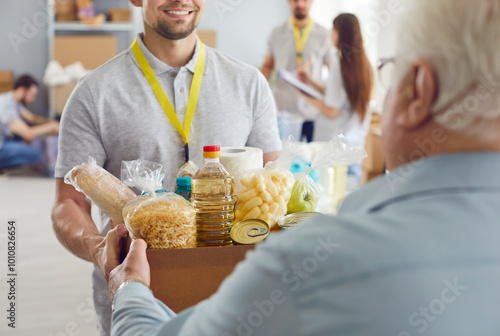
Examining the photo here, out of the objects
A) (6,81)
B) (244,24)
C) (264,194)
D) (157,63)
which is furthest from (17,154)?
(264,194)

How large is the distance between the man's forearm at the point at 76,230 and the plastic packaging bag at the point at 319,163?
0.48 metres

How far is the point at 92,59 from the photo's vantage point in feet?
27.0

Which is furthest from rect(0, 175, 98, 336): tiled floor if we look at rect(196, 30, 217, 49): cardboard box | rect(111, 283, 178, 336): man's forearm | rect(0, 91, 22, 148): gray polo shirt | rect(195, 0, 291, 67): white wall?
rect(195, 0, 291, 67): white wall

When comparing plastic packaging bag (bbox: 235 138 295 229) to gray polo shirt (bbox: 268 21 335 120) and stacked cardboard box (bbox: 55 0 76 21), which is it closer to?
gray polo shirt (bbox: 268 21 335 120)

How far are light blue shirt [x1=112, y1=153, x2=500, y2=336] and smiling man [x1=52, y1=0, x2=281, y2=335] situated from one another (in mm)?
1009

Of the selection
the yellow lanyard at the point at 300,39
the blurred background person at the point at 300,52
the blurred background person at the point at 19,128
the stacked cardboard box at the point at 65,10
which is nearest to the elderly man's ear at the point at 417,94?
the blurred background person at the point at 300,52

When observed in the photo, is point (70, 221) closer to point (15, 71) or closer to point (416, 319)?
point (416, 319)

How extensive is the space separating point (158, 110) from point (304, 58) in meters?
3.71

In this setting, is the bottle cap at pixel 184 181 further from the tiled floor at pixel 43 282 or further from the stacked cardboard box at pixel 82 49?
the stacked cardboard box at pixel 82 49

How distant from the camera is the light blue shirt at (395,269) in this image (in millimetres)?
680

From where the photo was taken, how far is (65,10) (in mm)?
8234

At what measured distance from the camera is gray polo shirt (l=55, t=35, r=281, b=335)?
1712 millimetres

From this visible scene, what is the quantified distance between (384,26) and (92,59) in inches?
158

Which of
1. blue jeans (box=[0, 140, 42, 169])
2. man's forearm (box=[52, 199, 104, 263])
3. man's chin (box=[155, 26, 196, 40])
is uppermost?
man's chin (box=[155, 26, 196, 40])
